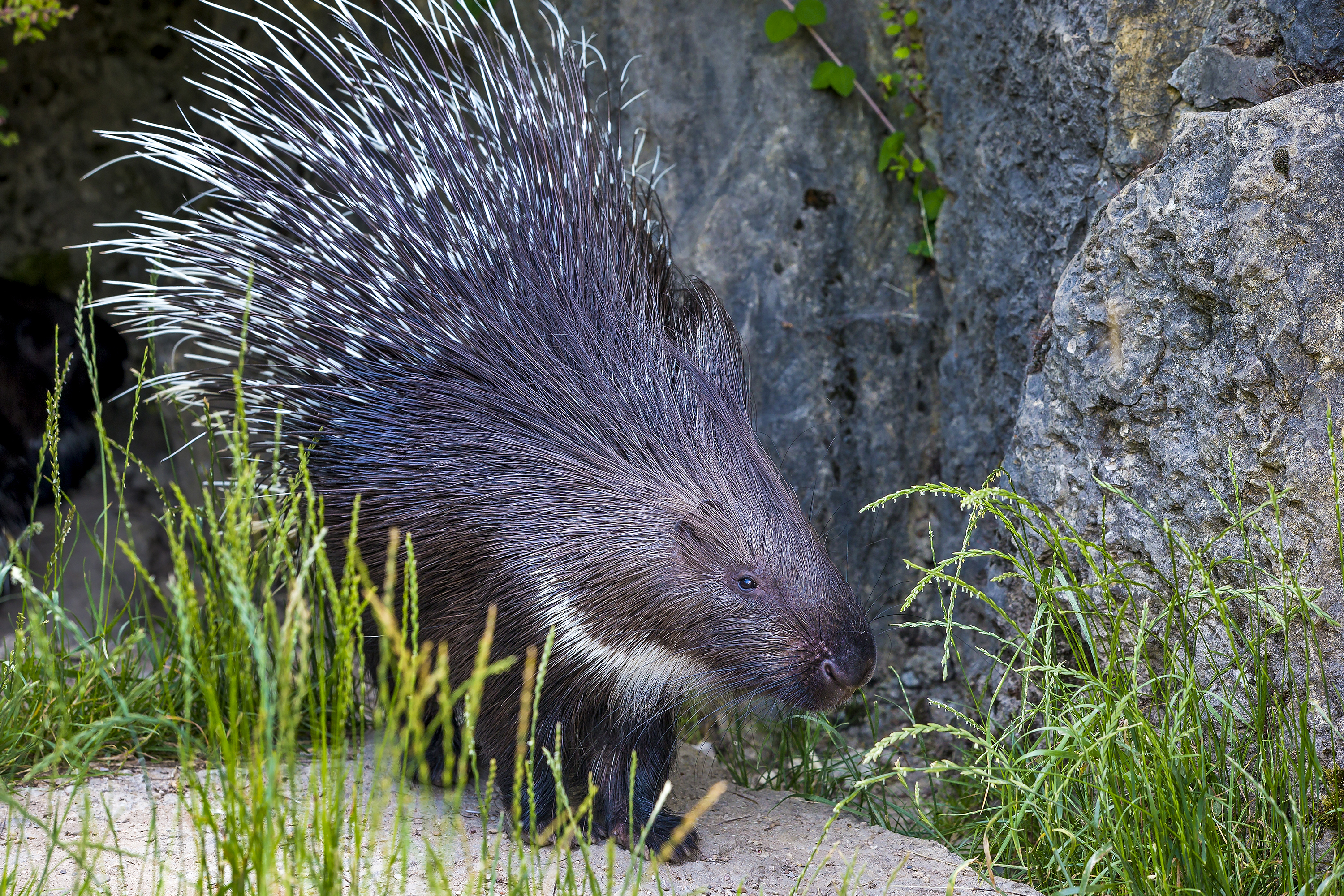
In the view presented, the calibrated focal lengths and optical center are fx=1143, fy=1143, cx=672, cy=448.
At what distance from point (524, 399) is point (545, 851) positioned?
884 mm

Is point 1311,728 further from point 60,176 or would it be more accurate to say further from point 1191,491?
point 60,176

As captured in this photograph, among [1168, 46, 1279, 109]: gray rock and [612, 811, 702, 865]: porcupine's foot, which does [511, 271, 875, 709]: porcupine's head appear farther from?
[1168, 46, 1279, 109]: gray rock

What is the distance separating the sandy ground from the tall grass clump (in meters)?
0.17

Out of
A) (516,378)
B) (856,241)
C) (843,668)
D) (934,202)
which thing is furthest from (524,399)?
(934,202)

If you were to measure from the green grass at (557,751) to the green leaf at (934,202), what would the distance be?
121cm

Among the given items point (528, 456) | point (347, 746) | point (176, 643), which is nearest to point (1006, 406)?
point (528, 456)

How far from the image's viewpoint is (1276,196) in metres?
2.04

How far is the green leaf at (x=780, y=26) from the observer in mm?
3311

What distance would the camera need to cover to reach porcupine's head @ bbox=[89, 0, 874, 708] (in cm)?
212

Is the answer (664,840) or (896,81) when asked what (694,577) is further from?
(896,81)

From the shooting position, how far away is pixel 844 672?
2002 mm

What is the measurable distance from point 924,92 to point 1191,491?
1663mm

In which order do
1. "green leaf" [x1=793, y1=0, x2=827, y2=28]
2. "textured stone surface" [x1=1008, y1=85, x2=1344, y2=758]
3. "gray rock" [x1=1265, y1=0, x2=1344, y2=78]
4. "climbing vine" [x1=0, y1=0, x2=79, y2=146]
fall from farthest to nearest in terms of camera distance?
"green leaf" [x1=793, y1=0, x2=827, y2=28] → "climbing vine" [x1=0, y1=0, x2=79, y2=146] → "gray rock" [x1=1265, y1=0, x2=1344, y2=78] → "textured stone surface" [x1=1008, y1=85, x2=1344, y2=758]

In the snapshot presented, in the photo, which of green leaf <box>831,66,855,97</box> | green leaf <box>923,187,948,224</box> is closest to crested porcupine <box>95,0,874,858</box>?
green leaf <box>831,66,855,97</box>
